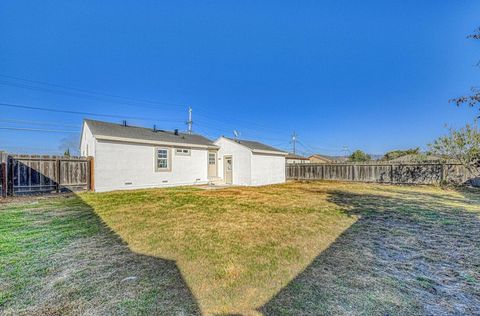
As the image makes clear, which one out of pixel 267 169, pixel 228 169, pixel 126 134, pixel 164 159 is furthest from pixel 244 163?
pixel 126 134

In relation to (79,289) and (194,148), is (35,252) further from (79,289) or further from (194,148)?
(194,148)

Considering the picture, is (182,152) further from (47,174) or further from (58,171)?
(47,174)

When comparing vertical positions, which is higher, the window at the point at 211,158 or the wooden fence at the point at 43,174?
the window at the point at 211,158

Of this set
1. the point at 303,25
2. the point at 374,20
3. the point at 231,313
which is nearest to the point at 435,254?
the point at 231,313

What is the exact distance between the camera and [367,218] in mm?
5441

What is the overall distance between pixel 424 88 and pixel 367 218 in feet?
51.5

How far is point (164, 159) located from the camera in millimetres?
12367

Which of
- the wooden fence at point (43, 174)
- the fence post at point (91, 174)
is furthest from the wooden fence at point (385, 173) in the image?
the wooden fence at point (43, 174)

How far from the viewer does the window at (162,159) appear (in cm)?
1208

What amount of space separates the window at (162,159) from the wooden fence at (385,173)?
11.3 meters

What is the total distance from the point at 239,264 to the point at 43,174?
10270 mm

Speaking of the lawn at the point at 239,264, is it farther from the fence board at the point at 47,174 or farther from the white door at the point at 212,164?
the white door at the point at 212,164

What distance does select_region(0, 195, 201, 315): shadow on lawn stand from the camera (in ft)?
6.43

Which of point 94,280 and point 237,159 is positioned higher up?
point 237,159
